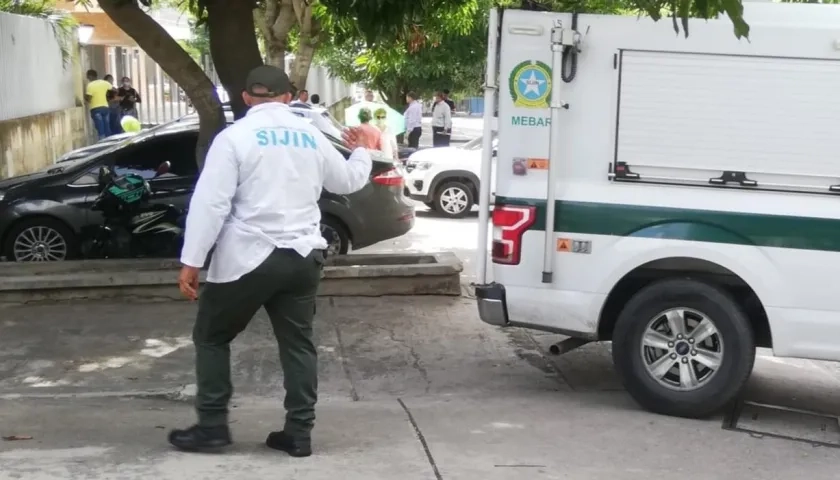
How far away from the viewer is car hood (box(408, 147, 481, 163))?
53.1 ft

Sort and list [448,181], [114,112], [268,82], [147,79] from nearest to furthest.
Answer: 1. [268,82]
2. [448,181]
3. [114,112]
4. [147,79]

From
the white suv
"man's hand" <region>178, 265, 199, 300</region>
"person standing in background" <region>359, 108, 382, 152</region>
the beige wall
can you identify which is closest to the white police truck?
"man's hand" <region>178, 265, 199, 300</region>

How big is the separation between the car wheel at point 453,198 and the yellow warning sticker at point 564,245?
996 centimetres

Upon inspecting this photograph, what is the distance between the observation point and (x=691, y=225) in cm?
604

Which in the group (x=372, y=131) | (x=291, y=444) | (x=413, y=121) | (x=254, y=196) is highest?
(x=254, y=196)

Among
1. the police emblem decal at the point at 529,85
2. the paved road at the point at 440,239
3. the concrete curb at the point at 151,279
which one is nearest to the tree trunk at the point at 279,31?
the paved road at the point at 440,239

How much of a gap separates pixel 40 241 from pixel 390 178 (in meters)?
3.52

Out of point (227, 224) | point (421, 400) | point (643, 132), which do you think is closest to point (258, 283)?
point (227, 224)

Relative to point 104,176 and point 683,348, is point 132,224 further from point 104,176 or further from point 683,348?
point 683,348

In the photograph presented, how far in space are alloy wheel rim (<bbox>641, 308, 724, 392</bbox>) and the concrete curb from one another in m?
3.43

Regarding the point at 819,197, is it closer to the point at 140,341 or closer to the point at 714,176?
A: the point at 714,176

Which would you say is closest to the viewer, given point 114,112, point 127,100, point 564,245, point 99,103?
point 564,245

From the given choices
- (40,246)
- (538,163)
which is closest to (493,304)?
(538,163)

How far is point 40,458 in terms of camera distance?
4.98m
